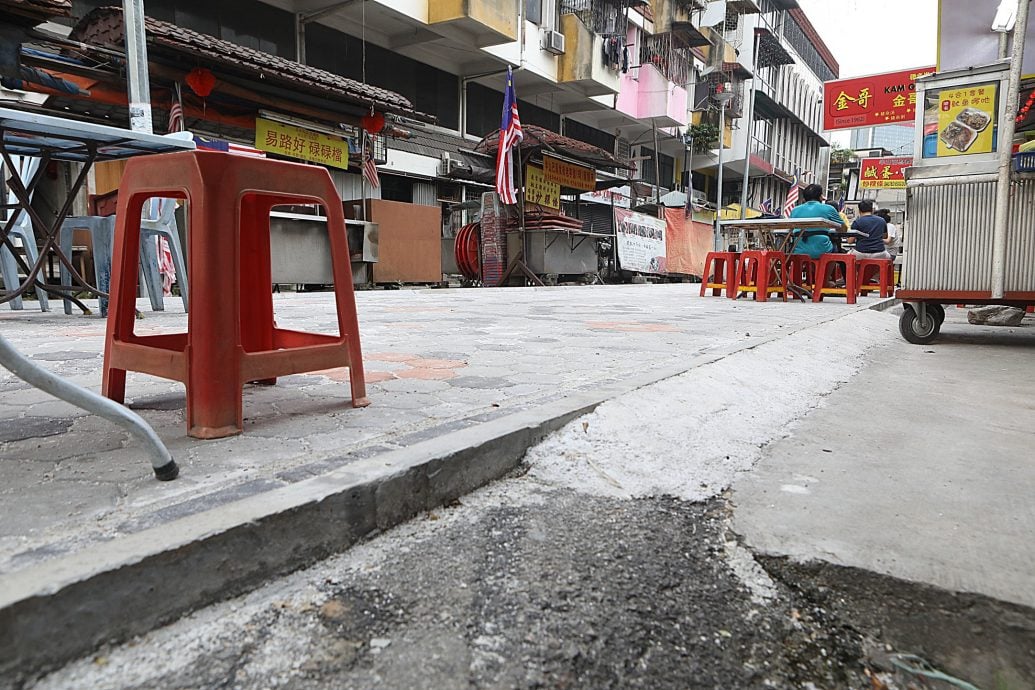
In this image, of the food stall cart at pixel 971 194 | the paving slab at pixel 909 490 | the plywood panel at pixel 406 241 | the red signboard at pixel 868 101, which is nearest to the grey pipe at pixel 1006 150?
the food stall cart at pixel 971 194

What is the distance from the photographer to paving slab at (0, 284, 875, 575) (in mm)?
1376

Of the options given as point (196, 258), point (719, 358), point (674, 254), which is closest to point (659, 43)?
point (674, 254)

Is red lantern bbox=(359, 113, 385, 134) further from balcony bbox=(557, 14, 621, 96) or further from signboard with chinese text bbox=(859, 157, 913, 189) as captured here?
signboard with chinese text bbox=(859, 157, 913, 189)

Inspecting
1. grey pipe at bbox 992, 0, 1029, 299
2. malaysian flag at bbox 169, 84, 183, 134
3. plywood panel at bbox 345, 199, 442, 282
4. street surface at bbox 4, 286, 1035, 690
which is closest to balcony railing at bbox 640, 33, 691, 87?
plywood panel at bbox 345, 199, 442, 282

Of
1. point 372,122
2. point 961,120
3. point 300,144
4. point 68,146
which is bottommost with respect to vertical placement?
point 68,146

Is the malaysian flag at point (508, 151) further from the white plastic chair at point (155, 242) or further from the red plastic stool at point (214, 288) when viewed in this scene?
the red plastic stool at point (214, 288)

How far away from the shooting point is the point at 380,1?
46.4 feet

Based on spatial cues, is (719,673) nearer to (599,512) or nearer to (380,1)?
(599,512)

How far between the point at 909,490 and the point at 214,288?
6.36 feet

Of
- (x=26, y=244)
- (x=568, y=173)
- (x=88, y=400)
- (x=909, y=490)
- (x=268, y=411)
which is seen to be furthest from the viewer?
(x=568, y=173)

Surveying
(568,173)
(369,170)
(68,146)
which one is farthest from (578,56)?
(68,146)

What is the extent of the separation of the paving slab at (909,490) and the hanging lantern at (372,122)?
35.0 feet

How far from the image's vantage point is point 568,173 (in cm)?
1652

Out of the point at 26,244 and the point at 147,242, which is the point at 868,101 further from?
the point at 26,244
